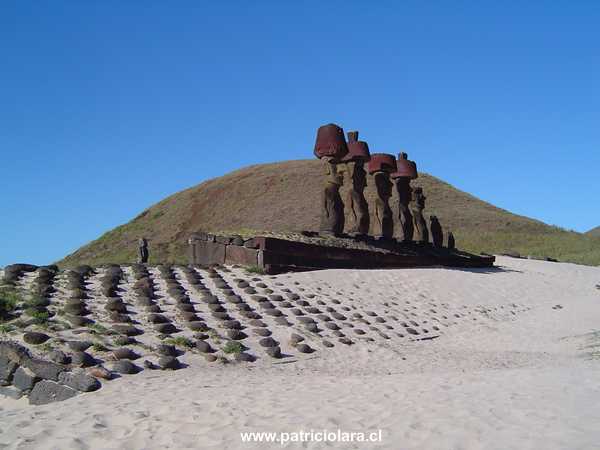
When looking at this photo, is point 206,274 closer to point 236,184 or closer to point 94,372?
point 94,372

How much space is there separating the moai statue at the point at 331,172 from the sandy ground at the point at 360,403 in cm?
622

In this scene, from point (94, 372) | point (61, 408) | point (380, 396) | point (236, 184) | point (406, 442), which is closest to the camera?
point (406, 442)

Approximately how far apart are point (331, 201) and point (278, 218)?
22233 mm

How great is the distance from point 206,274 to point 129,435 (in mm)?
6948

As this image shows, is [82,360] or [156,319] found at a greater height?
Result: [156,319]

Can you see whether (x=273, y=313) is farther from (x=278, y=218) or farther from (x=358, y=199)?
(x=278, y=218)

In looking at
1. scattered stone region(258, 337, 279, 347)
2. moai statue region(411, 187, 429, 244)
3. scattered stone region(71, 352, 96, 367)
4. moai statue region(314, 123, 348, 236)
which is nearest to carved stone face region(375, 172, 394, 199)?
moai statue region(314, 123, 348, 236)

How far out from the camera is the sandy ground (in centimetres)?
415

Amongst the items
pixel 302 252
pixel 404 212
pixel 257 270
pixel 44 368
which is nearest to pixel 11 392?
pixel 44 368

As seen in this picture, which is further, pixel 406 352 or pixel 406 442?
pixel 406 352

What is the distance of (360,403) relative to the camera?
522 centimetres

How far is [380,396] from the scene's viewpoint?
5504 mm

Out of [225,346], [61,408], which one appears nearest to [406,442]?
[61,408]

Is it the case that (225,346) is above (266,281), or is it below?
below
